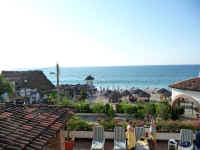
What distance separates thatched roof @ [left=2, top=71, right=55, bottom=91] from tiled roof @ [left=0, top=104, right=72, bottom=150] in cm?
2190

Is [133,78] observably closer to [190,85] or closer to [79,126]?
[190,85]

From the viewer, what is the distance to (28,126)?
12.9 feet

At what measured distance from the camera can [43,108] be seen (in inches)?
221

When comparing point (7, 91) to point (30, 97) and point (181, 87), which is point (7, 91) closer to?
point (30, 97)

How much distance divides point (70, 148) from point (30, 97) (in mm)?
15548

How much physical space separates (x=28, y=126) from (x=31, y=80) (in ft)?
84.3

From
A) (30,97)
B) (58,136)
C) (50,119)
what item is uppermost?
(50,119)

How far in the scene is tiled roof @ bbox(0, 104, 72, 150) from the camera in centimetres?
317

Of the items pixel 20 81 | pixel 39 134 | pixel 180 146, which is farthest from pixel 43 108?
pixel 20 81

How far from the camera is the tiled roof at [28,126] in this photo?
3170 millimetres

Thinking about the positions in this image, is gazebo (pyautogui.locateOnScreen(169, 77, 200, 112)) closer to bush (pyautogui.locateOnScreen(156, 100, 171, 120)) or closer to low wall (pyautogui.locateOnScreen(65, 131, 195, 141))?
bush (pyautogui.locateOnScreen(156, 100, 171, 120))

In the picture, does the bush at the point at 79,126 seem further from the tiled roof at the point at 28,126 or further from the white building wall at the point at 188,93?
the white building wall at the point at 188,93

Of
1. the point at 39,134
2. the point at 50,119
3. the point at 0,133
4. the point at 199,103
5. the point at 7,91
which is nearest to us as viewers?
the point at 0,133

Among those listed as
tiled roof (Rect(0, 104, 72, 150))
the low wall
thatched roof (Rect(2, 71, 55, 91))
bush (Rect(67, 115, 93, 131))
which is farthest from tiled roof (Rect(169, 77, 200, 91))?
thatched roof (Rect(2, 71, 55, 91))
